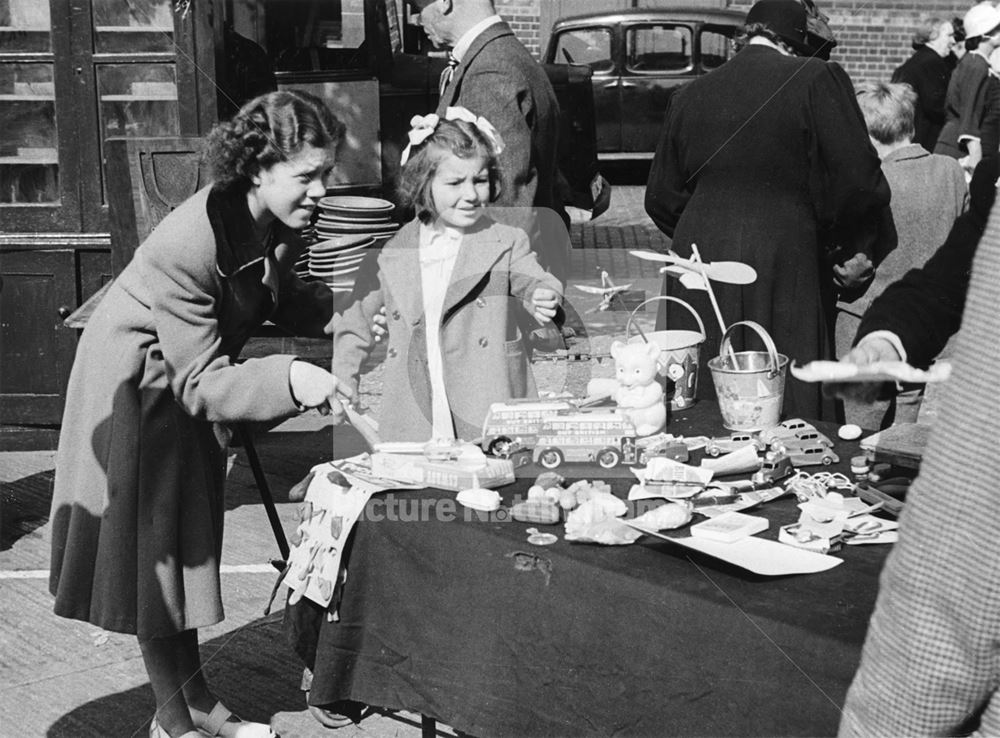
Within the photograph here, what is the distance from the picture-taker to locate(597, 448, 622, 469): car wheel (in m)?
2.73

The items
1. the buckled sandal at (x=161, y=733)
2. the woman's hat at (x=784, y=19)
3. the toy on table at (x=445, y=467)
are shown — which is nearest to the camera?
the toy on table at (x=445, y=467)

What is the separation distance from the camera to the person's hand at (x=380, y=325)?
11.6 ft

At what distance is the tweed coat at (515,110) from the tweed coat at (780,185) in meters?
0.52

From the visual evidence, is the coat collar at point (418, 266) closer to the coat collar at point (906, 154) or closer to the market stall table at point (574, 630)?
the market stall table at point (574, 630)

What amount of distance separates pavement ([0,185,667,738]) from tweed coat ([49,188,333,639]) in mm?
607

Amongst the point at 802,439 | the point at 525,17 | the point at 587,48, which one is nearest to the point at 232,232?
the point at 802,439

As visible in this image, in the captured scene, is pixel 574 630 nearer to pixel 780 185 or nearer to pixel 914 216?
pixel 780 185

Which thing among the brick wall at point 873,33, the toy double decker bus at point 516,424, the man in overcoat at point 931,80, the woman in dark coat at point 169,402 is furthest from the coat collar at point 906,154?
the brick wall at point 873,33

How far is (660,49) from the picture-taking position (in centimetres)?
1434

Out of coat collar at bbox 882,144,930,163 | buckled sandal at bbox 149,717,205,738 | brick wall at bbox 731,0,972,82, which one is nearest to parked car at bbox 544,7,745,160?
brick wall at bbox 731,0,972,82

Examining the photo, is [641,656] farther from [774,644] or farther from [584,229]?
[584,229]

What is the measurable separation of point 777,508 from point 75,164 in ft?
14.6

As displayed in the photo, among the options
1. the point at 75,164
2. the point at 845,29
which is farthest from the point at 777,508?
the point at 845,29

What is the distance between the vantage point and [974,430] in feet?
3.75
